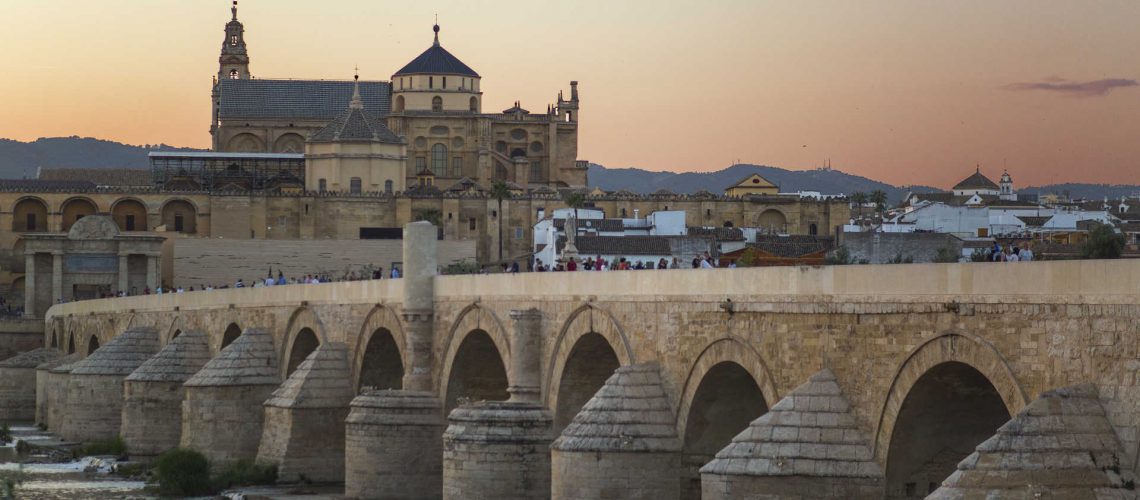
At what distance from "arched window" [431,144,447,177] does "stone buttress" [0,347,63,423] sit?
156 feet

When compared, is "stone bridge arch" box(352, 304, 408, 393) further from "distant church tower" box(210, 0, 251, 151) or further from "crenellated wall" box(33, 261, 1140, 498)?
"distant church tower" box(210, 0, 251, 151)

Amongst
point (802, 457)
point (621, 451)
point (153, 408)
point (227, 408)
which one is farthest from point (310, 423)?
point (802, 457)

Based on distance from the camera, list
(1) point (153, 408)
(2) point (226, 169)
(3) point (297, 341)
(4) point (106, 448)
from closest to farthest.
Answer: (3) point (297, 341) → (1) point (153, 408) → (4) point (106, 448) → (2) point (226, 169)

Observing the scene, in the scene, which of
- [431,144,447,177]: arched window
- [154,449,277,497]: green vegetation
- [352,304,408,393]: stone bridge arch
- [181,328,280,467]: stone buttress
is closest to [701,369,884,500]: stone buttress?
[352,304,408,393]: stone bridge arch

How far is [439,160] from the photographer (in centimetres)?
10869

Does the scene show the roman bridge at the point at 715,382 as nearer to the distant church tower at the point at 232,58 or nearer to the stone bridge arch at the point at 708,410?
the stone bridge arch at the point at 708,410

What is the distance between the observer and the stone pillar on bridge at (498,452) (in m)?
26.5

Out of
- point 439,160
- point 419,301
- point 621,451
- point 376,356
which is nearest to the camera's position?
point 621,451

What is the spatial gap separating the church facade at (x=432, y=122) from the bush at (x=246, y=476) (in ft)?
228

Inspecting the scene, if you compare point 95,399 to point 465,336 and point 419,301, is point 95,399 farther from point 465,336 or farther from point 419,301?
point 465,336

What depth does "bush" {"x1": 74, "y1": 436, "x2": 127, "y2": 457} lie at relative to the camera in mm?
43606

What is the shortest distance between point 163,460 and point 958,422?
2193cm

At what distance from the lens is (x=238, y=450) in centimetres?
3894

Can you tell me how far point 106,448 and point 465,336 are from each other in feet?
51.9
